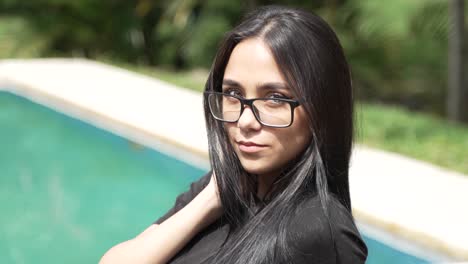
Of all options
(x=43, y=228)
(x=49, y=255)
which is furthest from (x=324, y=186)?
(x=43, y=228)

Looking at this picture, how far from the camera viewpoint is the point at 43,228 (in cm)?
468

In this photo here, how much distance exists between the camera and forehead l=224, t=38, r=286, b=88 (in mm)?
1403

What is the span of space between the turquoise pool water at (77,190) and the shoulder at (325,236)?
89.6 inches

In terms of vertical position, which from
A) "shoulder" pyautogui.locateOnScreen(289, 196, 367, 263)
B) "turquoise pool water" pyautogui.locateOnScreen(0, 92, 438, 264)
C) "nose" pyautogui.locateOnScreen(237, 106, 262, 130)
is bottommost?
"turquoise pool water" pyautogui.locateOnScreen(0, 92, 438, 264)

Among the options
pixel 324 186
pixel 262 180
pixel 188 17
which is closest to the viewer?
pixel 324 186

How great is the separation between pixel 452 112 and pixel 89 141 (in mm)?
3298

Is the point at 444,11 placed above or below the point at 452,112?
above

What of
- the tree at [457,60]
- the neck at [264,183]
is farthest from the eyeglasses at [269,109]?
the tree at [457,60]

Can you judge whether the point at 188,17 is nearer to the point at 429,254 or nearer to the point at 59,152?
the point at 59,152

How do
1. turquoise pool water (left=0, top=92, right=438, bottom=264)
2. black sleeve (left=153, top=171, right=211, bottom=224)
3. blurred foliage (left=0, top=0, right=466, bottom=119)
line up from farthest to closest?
blurred foliage (left=0, top=0, right=466, bottom=119) → turquoise pool water (left=0, top=92, right=438, bottom=264) → black sleeve (left=153, top=171, right=211, bottom=224)

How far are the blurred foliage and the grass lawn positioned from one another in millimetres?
1756

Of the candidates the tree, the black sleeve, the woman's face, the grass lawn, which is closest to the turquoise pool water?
the grass lawn

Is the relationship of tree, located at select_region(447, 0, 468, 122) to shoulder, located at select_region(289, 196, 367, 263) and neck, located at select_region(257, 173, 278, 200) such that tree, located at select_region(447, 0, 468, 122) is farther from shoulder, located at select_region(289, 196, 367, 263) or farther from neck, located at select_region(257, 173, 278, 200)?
shoulder, located at select_region(289, 196, 367, 263)

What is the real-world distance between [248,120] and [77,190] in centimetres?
405
